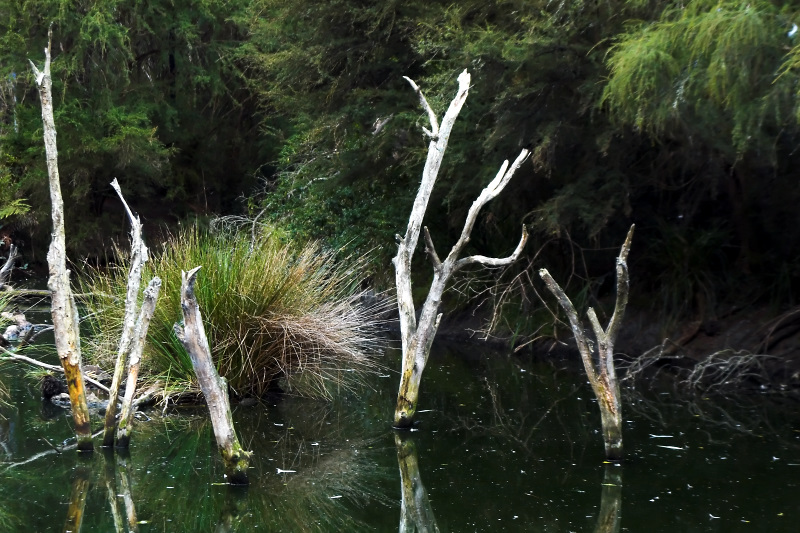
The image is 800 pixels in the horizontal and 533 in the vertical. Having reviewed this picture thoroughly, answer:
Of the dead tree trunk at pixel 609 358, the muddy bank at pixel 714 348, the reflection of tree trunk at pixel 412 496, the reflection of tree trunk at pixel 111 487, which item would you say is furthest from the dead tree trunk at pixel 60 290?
the muddy bank at pixel 714 348

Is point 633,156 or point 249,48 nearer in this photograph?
point 633,156

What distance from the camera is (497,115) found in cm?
1003

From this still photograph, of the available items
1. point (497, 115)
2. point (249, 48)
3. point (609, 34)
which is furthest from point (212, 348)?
point (249, 48)

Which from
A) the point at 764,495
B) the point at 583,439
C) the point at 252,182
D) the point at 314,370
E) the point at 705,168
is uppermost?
the point at 252,182

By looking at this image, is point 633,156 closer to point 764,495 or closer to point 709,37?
point 709,37

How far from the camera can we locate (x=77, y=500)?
541 cm

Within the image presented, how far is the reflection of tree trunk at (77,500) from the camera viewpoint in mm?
5020

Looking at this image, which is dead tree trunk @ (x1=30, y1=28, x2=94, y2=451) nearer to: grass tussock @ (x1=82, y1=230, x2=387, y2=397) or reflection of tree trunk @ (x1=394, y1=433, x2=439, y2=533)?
grass tussock @ (x1=82, y1=230, x2=387, y2=397)

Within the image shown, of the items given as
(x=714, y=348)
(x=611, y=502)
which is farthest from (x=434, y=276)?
(x=714, y=348)

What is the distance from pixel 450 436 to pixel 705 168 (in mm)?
4429

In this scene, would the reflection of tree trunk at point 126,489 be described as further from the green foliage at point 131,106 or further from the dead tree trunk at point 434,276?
the green foliage at point 131,106

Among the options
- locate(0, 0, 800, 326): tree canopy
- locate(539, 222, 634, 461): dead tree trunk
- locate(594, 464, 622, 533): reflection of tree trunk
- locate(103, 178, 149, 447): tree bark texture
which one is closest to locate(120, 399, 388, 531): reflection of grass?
locate(103, 178, 149, 447): tree bark texture

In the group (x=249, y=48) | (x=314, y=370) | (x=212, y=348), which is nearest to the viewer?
(x=212, y=348)

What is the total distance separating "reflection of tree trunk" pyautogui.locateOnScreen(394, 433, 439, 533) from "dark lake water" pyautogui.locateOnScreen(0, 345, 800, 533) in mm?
16
